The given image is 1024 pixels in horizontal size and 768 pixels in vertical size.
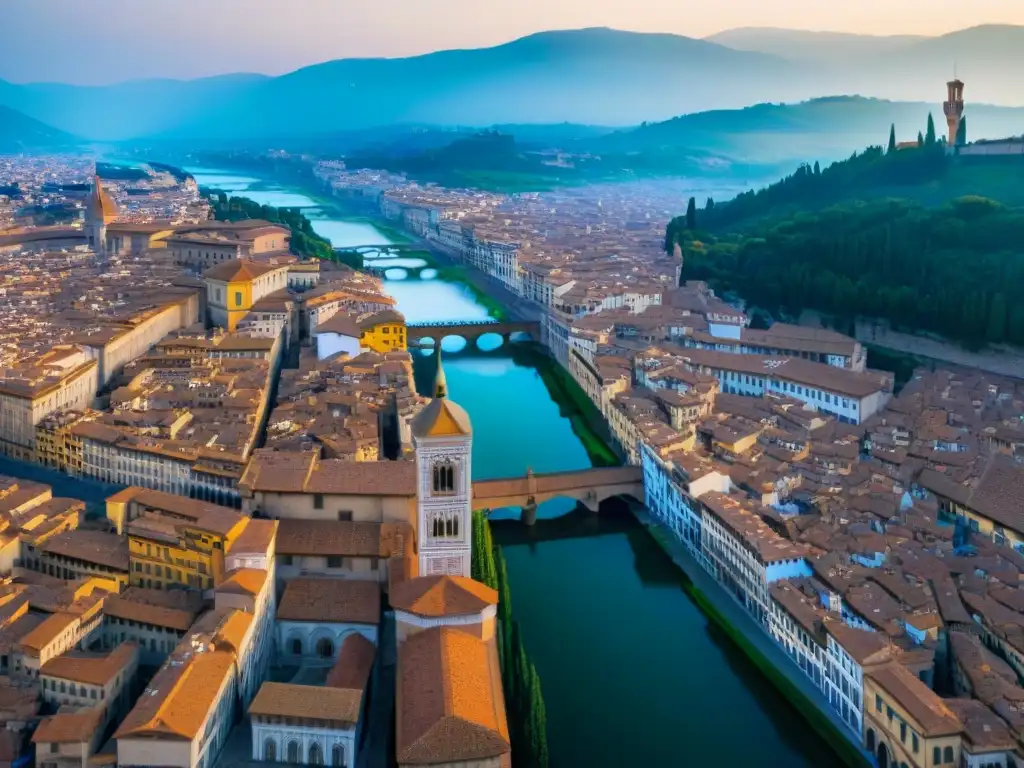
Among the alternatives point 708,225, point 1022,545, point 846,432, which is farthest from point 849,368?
point 708,225

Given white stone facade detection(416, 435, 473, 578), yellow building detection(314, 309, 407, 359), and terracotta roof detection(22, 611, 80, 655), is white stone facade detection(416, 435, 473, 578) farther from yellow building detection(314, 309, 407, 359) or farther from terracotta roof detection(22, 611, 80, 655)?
yellow building detection(314, 309, 407, 359)

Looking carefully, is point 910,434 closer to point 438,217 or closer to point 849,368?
point 849,368

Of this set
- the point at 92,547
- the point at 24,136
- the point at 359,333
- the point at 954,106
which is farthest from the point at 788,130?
the point at 92,547

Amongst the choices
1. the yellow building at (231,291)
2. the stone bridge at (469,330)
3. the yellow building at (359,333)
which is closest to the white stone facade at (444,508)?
the yellow building at (359,333)

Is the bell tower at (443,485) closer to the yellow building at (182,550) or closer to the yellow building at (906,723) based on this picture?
the yellow building at (182,550)

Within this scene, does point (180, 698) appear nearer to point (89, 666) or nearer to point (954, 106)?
point (89, 666)
